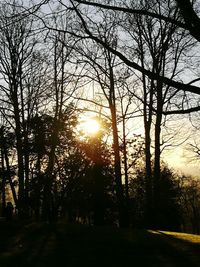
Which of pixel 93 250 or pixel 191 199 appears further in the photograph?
pixel 191 199

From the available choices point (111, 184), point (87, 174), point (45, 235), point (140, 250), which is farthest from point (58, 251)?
point (111, 184)

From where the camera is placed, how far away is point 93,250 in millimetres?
11117

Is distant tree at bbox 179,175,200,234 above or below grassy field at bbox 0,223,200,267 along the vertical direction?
above

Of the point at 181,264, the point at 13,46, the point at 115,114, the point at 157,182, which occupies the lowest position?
the point at 181,264

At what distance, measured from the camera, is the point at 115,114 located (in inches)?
929

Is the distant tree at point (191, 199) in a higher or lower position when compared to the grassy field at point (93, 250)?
higher

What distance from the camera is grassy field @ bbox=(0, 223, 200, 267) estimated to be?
952 centimetres

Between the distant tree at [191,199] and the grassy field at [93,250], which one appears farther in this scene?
the distant tree at [191,199]

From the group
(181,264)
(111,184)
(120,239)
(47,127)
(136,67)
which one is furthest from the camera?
(111,184)

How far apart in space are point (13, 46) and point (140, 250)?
1779 centimetres

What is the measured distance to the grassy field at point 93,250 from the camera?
952 centimetres

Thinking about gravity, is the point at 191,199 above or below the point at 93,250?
above

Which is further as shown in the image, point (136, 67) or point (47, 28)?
point (47, 28)

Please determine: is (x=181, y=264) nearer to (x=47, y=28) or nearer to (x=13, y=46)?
(x=47, y=28)
